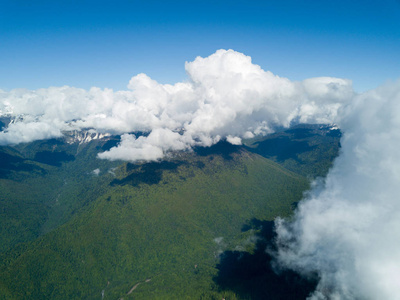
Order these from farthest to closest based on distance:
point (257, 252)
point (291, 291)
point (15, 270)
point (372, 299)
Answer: point (15, 270)
point (257, 252)
point (291, 291)
point (372, 299)

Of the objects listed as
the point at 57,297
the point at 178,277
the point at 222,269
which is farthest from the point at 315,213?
the point at 57,297

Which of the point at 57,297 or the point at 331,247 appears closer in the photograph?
the point at 331,247

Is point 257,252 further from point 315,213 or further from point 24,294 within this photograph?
point 24,294

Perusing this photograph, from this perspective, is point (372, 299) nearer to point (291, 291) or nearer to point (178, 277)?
point (291, 291)

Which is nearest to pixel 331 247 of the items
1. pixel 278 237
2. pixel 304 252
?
pixel 304 252

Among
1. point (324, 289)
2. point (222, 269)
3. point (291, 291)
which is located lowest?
point (222, 269)

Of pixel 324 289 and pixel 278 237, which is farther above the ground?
pixel 278 237

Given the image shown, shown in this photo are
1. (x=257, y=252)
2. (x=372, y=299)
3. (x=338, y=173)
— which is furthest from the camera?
(x=257, y=252)
